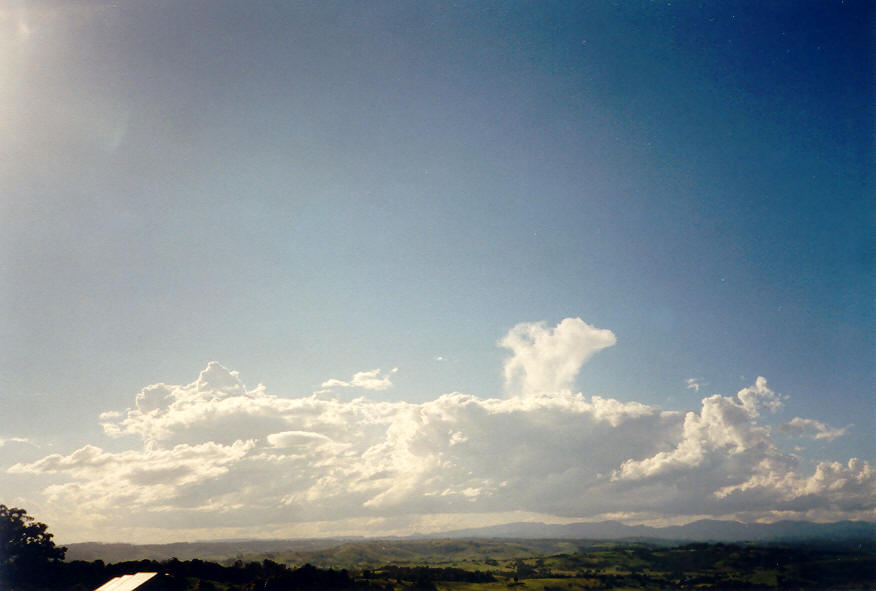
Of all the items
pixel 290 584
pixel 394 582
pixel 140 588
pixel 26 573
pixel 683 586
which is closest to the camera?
pixel 140 588

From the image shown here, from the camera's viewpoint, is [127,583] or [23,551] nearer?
[127,583]

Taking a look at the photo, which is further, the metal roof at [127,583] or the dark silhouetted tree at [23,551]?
the dark silhouetted tree at [23,551]

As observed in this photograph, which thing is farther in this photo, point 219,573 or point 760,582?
point 760,582

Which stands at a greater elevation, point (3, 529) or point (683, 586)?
point (3, 529)

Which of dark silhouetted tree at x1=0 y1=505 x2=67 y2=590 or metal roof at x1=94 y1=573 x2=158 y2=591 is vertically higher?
metal roof at x1=94 y1=573 x2=158 y2=591

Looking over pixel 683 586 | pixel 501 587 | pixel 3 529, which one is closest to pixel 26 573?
pixel 3 529

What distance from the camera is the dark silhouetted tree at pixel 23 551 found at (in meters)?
84.4

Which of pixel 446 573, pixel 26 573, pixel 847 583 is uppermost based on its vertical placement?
pixel 26 573

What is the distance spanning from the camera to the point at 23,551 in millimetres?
86312

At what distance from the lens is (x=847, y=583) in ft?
624

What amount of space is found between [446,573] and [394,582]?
45.0 meters

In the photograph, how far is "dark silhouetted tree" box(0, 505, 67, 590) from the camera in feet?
277

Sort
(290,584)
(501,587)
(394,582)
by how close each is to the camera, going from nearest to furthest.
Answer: (290,584), (394,582), (501,587)

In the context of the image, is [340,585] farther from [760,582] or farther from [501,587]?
[760,582]
